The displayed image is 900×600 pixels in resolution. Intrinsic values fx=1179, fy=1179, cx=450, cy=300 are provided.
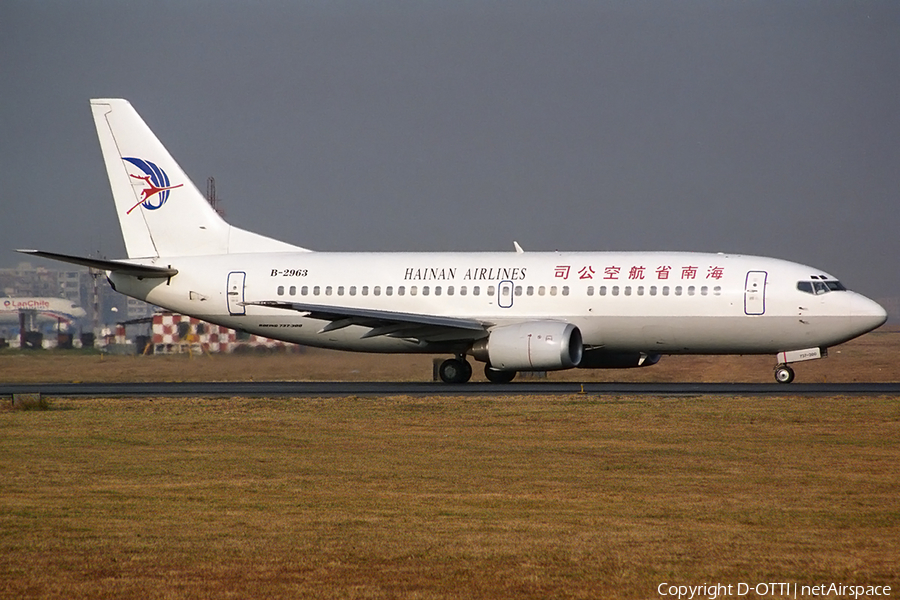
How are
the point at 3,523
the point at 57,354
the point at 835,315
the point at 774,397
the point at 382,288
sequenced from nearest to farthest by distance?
the point at 3,523 → the point at 774,397 → the point at 835,315 → the point at 382,288 → the point at 57,354

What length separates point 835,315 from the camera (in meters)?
28.8

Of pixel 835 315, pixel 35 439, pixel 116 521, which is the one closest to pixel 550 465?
pixel 116 521

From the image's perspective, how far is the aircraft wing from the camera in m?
29.7

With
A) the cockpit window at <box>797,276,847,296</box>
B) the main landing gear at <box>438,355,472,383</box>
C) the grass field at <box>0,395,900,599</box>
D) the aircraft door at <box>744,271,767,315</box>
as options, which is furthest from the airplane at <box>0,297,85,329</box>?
the grass field at <box>0,395,900,599</box>

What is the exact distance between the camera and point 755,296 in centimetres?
2908

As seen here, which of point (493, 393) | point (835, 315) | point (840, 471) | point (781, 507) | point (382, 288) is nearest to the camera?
point (781, 507)

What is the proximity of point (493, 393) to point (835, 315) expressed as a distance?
29.2 ft

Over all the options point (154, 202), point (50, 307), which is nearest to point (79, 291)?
point (50, 307)

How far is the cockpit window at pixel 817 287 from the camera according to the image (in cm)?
2899

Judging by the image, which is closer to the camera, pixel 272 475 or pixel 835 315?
pixel 272 475

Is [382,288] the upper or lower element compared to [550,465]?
upper

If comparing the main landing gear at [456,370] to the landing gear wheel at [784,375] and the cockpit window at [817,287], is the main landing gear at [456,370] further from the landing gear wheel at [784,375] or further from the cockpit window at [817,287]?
the cockpit window at [817,287]

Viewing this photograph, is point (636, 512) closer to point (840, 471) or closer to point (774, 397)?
point (840, 471)

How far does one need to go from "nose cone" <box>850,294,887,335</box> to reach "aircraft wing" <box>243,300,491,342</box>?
9.14m
